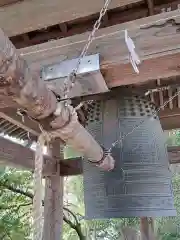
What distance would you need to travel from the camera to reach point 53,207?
2.70m

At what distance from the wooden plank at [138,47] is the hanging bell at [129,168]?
57cm

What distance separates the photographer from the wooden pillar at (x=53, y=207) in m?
2.66

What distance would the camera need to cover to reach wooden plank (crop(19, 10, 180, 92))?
3.53 feet

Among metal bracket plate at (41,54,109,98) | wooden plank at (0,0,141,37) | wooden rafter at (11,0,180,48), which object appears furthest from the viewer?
wooden rafter at (11,0,180,48)

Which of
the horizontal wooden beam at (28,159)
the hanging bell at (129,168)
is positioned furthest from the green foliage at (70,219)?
the hanging bell at (129,168)

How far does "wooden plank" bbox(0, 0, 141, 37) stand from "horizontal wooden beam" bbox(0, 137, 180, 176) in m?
0.93

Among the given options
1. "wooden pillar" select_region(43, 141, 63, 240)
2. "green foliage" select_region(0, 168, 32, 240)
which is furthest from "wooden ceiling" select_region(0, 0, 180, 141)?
"green foliage" select_region(0, 168, 32, 240)

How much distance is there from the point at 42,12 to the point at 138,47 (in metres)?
0.45

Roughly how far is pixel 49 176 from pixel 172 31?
1.95m

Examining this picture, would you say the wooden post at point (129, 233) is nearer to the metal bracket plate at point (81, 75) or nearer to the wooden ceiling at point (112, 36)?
the wooden ceiling at point (112, 36)

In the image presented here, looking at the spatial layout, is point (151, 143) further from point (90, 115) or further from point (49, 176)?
point (49, 176)

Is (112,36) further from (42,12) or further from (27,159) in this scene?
(27,159)

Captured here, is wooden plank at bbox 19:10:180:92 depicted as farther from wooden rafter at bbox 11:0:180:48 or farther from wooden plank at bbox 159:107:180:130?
wooden plank at bbox 159:107:180:130

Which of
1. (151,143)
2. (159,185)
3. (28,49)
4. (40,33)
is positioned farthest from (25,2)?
(159,185)
